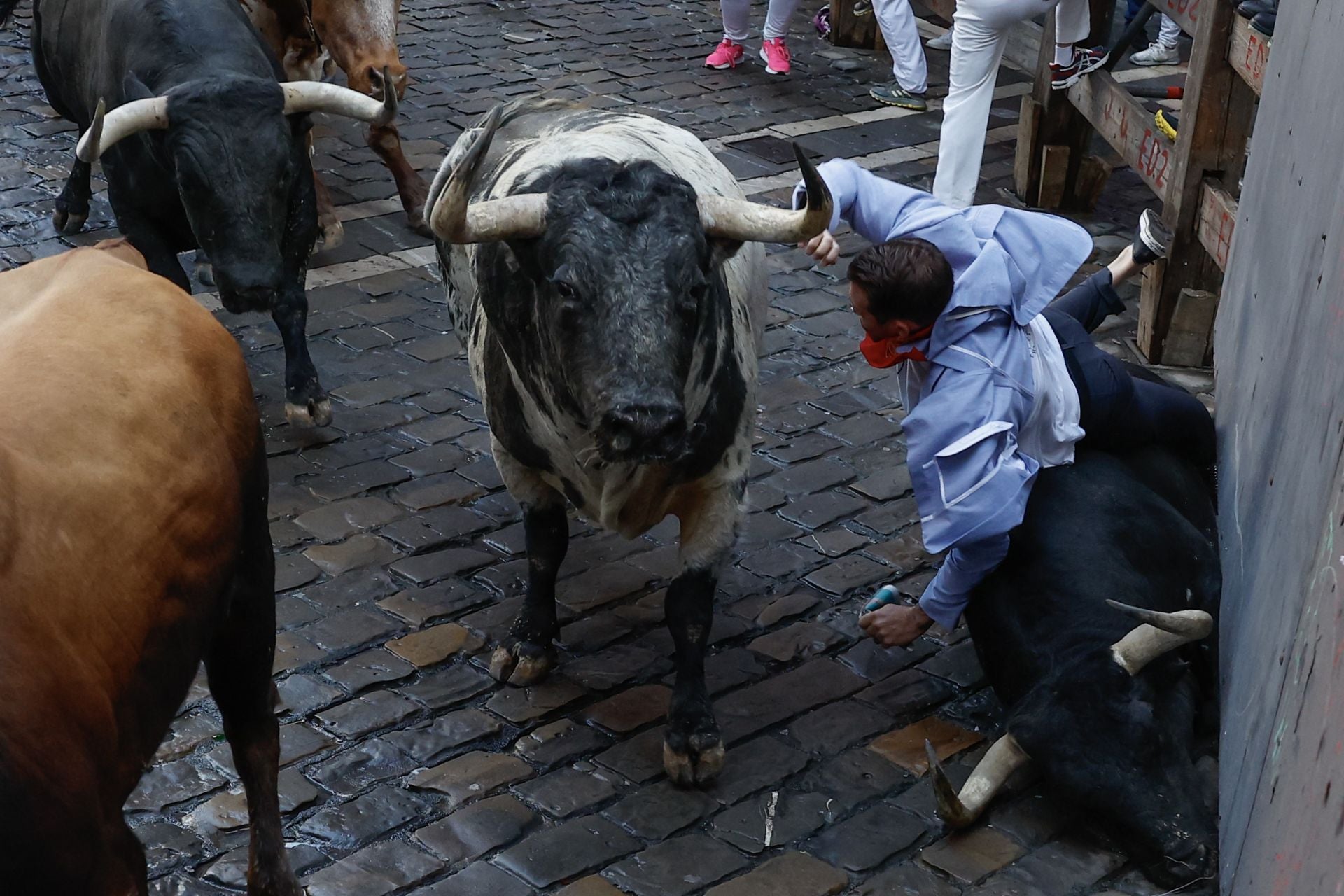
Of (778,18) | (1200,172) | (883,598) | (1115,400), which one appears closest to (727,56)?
A: (778,18)

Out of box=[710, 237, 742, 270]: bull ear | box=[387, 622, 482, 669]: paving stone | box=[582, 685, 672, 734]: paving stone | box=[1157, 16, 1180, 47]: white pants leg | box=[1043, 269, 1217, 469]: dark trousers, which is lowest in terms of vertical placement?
box=[387, 622, 482, 669]: paving stone

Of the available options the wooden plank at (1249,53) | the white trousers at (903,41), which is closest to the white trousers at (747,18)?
the white trousers at (903,41)

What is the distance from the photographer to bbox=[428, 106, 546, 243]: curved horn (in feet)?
12.8

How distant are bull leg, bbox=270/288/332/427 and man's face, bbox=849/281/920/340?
2.74 metres

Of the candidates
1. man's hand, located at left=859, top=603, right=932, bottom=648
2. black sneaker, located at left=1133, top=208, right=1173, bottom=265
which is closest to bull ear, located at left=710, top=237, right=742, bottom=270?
man's hand, located at left=859, top=603, right=932, bottom=648

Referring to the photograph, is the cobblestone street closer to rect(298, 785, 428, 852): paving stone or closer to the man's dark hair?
rect(298, 785, 428, 852): paving stone

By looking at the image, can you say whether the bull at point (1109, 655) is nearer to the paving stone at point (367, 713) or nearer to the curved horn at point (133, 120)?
the paving stone at point (367, 713)

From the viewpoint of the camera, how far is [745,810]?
13.9 ft

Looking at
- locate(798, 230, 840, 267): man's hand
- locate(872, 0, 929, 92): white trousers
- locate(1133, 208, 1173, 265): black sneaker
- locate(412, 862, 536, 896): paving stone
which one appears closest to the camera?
locate(412, 862, 536, 896): paving stone

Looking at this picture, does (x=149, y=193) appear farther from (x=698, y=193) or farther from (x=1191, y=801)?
(x=1191, y=801)

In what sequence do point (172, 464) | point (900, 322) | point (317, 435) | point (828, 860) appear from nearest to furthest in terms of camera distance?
point (172, 464) → point (828, 860) → point (900, 322) → point (317, 435)

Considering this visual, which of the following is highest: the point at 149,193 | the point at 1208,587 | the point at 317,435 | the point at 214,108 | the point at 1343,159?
the point at 1343,159

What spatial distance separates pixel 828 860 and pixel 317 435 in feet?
10.4

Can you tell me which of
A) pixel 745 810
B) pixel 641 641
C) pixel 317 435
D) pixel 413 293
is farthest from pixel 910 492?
pixel 413 293
